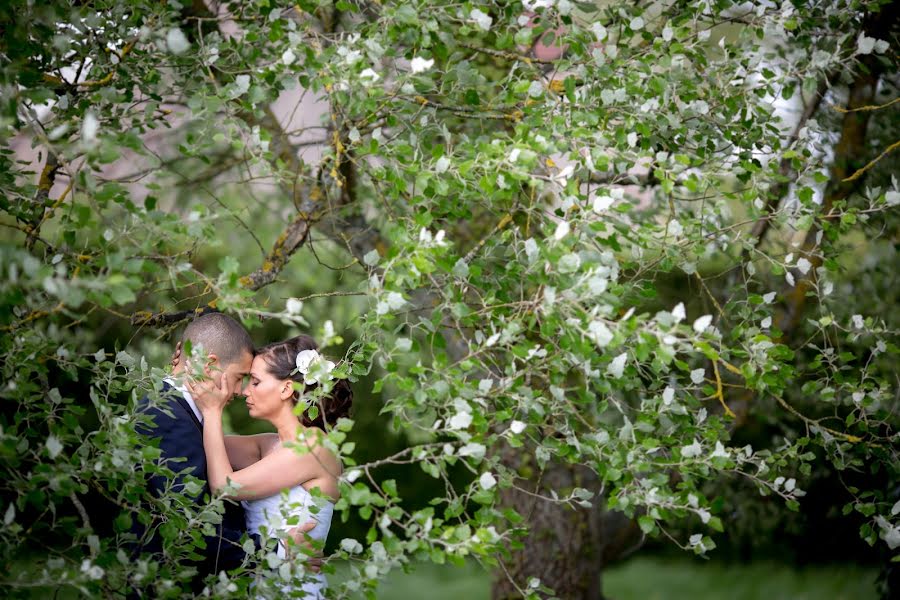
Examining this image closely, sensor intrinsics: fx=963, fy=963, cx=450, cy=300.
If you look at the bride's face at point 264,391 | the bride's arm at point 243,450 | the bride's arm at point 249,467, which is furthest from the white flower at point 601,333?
the bride's arm at point 243,450

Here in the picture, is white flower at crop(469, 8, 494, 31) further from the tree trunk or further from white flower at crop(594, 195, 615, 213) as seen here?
the tree trunk

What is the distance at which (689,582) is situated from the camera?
8367 mm

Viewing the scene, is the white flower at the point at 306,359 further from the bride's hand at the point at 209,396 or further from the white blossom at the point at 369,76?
the white blossom at the point at 369,76

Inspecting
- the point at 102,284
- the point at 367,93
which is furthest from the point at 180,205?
the point at 102,284

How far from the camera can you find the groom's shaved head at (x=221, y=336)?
3643 mm

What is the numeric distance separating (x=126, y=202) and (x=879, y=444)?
2.64m

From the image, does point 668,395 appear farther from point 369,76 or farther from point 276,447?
point 276,447

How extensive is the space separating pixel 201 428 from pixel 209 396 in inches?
4.9

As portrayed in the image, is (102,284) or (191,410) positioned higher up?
(102,284)

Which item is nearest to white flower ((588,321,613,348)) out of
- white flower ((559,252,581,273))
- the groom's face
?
white flower ((559,252,581,273))

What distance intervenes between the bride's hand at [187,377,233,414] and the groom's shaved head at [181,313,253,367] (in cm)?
10

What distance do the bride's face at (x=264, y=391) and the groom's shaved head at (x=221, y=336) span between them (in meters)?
0.09

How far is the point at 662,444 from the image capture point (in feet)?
9.83

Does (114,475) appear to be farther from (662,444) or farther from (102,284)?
(662,444)
